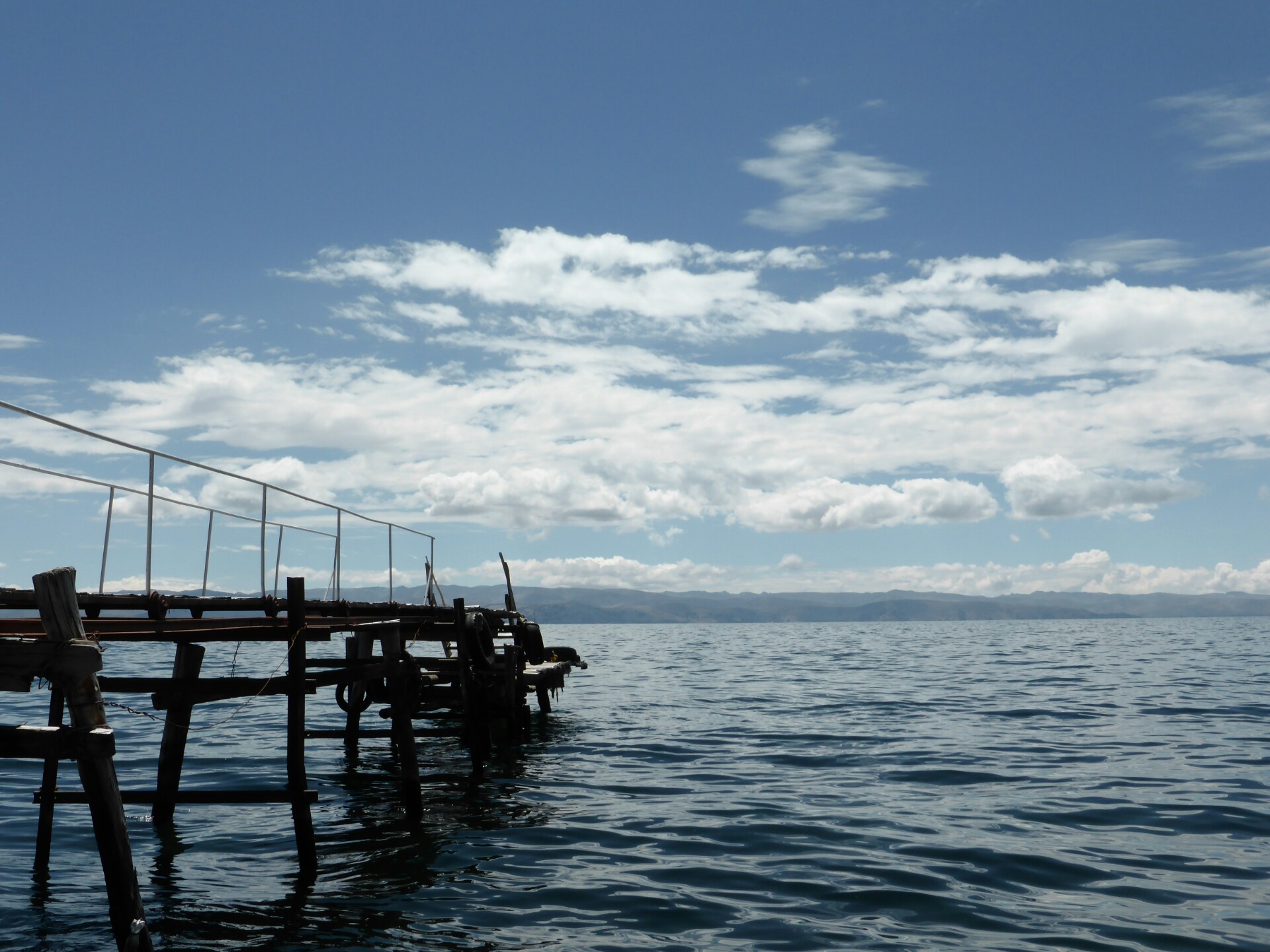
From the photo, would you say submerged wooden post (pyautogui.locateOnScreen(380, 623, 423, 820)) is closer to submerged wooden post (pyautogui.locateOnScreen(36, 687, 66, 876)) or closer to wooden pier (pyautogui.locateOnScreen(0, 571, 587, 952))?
wooden pier (pyautogui.locateOnScreen(0, 571, 587, 952))

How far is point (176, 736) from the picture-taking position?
14102 mm

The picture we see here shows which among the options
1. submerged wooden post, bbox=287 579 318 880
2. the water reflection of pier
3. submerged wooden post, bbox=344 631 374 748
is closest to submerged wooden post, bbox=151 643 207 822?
the water reflection of pier

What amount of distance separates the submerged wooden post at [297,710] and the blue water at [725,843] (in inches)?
28.2

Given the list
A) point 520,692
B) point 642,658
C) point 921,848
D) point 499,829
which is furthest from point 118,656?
point 921,848

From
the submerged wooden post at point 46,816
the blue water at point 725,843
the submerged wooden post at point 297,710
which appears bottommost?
the blue water at point 725,843

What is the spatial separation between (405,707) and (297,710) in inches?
128

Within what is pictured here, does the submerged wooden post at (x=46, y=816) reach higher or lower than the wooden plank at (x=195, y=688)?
lower

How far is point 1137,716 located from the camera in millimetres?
26344

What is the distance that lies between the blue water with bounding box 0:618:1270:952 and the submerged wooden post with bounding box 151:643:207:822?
1.96ft

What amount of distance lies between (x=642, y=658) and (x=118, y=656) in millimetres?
37513

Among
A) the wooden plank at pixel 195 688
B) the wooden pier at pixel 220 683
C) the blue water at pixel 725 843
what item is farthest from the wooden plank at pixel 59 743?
the wooden plank at pixel 195 688

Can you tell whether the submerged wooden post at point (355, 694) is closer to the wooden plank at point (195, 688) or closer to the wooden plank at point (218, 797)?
the wooden plank at point (195, 688)

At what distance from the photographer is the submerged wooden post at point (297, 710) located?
38.2 feet

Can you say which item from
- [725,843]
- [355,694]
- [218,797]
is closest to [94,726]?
[218,797]
